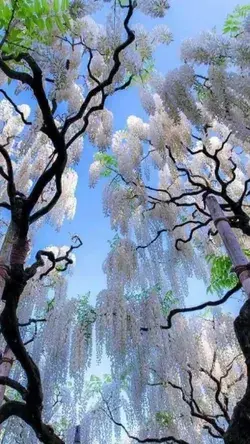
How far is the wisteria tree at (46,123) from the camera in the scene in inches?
124

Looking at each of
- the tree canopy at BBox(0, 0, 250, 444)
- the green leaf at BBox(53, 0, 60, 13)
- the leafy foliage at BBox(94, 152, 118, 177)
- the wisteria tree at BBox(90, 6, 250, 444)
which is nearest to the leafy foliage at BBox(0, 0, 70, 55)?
the green leaf at BBox(53, 0, 60, 13)

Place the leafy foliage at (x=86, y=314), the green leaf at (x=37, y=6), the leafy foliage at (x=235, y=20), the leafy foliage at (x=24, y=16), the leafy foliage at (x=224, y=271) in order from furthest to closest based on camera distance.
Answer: the leafy foliage at (x=86, y=314) → the leafy foliage at (x=235, y=20) → the leafy foliage at (x=224, y=271) → the green leaf at (x=37, y=6) → the leafy foliage at (x=24, y=16)

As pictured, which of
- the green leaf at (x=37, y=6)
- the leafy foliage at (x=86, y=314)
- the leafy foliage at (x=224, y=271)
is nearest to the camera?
the green leaf at (x=37, y=6)

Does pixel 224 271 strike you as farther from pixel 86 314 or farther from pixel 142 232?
pixel 86 314

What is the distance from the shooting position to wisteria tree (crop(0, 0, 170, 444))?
315 cm

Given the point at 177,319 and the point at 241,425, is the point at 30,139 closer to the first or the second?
the point at 177,319

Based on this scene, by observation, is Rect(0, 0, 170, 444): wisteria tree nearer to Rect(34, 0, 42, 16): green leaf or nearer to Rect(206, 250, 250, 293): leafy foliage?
Rect(34, 0, 42, 16): green leaf

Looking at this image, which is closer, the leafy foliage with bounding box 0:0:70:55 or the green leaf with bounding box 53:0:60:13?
the leafy foliage with bounding box 0:0:70:55

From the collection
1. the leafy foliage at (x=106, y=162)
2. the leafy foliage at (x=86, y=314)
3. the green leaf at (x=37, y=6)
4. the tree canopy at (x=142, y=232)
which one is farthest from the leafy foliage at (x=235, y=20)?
the leafy foliage at (x=86, y=314)

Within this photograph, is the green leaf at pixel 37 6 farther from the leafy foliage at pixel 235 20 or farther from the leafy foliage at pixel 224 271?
the leafy foliage at pixel 224 271

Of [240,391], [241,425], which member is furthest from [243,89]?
[240,391]

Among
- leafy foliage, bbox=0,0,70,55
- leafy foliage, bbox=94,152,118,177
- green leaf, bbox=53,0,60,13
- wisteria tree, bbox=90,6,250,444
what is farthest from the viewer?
leafy foliage, bbox=94,152,118,177

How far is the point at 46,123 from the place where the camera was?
3162 millimetres

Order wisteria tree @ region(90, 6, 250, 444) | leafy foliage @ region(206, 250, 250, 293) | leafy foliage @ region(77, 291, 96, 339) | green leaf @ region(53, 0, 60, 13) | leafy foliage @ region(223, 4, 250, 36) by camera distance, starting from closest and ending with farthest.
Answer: green leaf @ region(53, 0, 60, 13), leafy foliage @ region(206, 250, 250, 293), leafy foliage @ region(223, 4, 250, 36), wisteria tree @ region(90, 6, 250, 444), leafy foliage @ region(77, 291, 96, 339)
